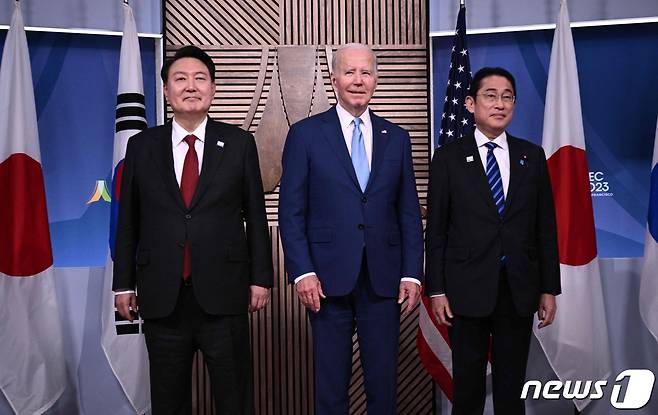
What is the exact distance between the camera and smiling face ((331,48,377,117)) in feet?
9.01

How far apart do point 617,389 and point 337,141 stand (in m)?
2.53

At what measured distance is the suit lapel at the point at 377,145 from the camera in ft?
8.99

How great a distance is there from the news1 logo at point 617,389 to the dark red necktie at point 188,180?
220 centimetres

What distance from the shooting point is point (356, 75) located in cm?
274

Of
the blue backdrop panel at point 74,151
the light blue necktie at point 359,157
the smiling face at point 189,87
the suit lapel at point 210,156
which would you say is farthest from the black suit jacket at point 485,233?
the blue backdrop panel at point 74,151

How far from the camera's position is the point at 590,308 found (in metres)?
3.99

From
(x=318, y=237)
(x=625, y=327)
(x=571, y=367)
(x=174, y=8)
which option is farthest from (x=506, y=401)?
(x=174, y=8)

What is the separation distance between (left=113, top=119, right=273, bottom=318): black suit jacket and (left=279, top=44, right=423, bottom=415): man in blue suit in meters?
0.15

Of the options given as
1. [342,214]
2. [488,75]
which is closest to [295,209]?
[342,214]

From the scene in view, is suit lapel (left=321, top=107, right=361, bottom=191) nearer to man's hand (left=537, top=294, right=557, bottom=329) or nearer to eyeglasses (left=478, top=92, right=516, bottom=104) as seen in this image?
eyeglasses (left=478, top=92, right=516, bottom=104)

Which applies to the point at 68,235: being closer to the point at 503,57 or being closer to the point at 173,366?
the point at 173,366

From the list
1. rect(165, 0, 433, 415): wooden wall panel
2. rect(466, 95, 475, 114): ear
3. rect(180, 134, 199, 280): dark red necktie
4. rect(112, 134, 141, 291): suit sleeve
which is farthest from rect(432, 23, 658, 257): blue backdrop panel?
rect(112, 134, 141, 291): suit sleeve

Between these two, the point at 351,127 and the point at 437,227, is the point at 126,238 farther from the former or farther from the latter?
the point at 437,227

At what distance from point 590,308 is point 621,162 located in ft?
3.57
